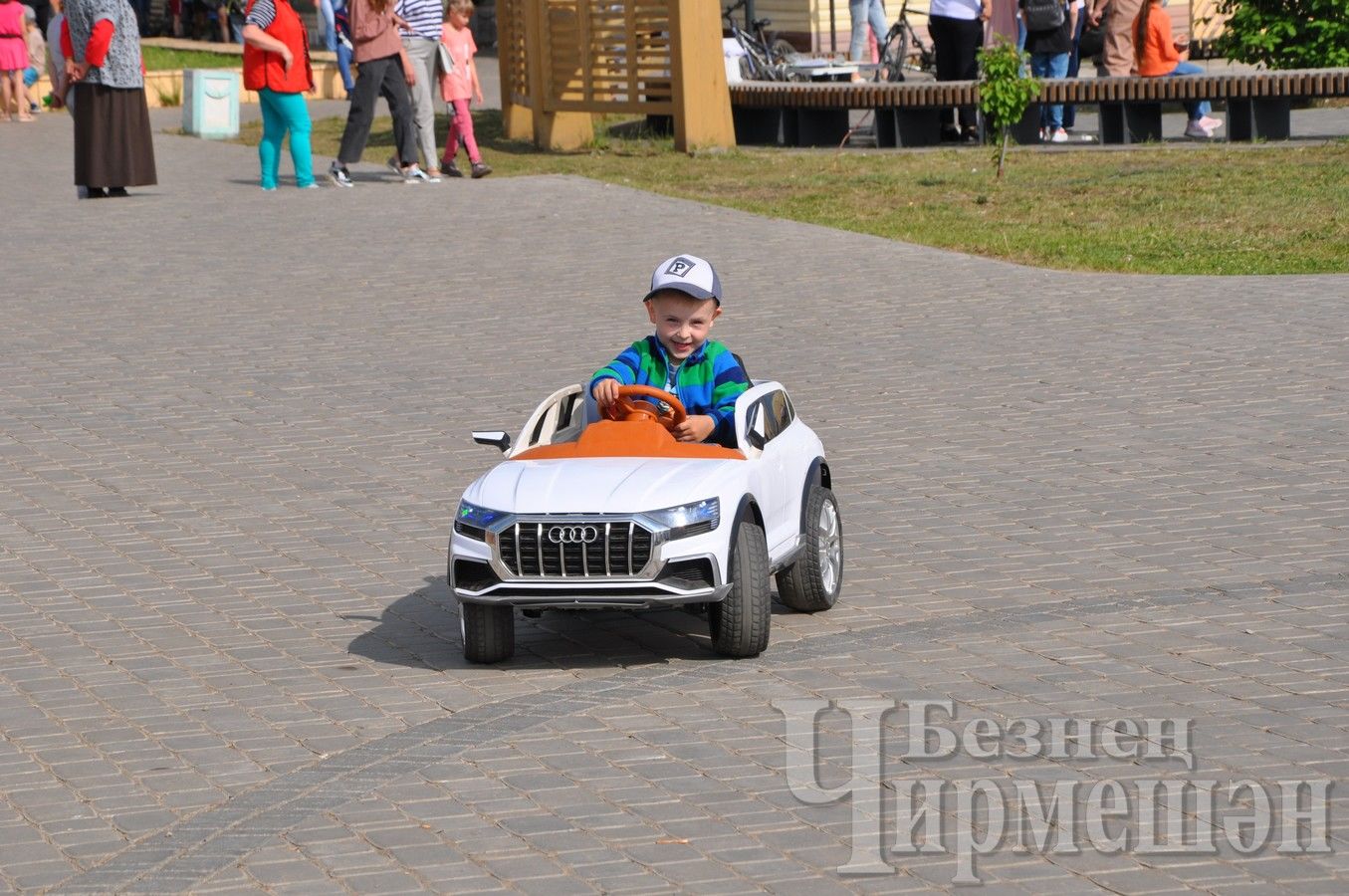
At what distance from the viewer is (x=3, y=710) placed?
6270 mm

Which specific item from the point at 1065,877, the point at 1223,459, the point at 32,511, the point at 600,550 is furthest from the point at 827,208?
the point at 1065,877

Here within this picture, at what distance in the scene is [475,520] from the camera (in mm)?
6457

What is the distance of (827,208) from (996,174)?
215 centimetres

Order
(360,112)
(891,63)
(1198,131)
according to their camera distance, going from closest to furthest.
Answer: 1. (360,112)
2. (1198,131)
3. (891,63)

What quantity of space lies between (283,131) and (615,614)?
12870 millimetres

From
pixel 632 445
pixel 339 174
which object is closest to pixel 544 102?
pixel 339 174

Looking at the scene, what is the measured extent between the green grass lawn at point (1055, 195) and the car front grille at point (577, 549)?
8.80 meters

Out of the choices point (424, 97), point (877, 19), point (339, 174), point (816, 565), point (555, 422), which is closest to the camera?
point (816, 565)

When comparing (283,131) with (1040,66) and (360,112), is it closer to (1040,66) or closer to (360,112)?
(360,112)

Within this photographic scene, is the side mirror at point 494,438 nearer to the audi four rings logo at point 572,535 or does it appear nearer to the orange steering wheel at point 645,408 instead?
the orange steering wheel at point 645,408

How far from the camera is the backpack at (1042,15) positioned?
22719 mm

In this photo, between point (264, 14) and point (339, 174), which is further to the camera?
point (339, 174)

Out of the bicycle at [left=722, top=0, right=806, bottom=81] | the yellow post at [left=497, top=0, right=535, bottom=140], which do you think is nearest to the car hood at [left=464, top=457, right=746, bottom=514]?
the yellow post at [left=497, top=0, right=535, bottom=140]

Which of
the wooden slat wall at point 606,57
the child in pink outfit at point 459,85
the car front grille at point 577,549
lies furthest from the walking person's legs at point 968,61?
the car front grille at point 577,549
